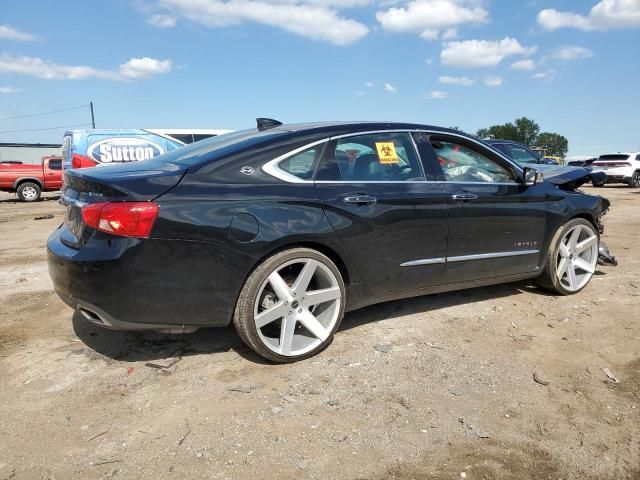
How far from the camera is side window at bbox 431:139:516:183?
3967 mm

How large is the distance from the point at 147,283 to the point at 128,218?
37 cm

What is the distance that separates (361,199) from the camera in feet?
11.2

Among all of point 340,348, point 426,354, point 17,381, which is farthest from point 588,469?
point 17,381

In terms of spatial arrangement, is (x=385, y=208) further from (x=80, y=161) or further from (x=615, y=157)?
(x=615, y=157)

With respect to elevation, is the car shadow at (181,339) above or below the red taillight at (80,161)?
below

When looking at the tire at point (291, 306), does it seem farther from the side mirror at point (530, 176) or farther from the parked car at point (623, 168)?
the parked car at point (623, 168)

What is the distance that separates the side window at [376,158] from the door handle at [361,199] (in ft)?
0.45

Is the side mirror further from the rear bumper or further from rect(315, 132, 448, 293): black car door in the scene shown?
the rear bumper

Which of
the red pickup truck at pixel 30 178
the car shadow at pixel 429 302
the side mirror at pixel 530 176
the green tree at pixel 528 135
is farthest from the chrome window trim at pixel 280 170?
the green tree at pixel 528 135

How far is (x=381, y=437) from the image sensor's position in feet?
8.05

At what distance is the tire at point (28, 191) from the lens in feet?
57.4

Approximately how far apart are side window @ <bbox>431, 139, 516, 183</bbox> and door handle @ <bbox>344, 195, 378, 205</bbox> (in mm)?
811

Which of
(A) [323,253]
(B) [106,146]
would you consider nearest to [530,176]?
(A) [323,253]

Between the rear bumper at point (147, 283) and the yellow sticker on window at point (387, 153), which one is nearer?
the rear bumper at point (147, 283)
